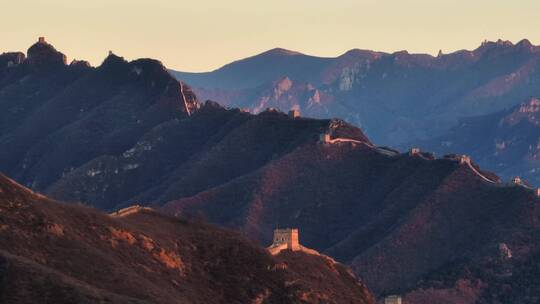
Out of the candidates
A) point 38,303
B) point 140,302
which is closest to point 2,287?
point 38,303

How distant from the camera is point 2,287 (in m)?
185

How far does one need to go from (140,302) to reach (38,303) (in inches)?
645

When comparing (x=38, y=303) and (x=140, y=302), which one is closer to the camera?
(x=38, y=303)

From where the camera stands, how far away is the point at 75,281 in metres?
195

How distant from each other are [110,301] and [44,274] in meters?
6.34

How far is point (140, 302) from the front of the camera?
197 metres

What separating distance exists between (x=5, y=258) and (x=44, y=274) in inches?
162

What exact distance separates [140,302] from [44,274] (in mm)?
11103

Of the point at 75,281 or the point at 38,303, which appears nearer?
the point at 38,303

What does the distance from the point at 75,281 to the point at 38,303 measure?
41.7ft

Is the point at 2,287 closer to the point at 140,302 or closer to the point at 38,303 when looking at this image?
the point at 38,303

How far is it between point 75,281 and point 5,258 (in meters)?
7.36

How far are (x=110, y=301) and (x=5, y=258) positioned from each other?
10332mm

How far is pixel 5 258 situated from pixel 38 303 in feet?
33.3
